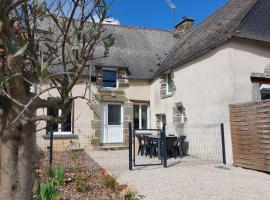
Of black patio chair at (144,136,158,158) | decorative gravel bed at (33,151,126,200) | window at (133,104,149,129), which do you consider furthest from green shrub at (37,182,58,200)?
window at (133,104,149,129)

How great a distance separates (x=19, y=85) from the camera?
2.05m

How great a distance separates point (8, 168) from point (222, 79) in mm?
8633

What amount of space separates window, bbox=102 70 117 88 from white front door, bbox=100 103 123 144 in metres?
1.04

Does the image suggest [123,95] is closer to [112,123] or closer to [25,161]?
[112,123]

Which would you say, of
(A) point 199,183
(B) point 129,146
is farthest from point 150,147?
(A) point 199,183

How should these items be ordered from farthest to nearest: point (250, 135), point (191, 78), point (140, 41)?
point (140, 41), point (191, 78), point (250, 135)

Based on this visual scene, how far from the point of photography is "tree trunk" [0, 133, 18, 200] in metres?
2.03

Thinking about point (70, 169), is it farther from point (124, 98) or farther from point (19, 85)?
point (124, 98)

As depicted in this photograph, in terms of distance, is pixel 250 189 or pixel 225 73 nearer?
pixel 250 189

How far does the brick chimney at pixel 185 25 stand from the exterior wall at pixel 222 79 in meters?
7.05

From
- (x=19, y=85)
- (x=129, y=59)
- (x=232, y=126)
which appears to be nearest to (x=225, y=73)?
(x=232, y=126)

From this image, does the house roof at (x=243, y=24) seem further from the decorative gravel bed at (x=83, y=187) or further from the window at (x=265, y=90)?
the decorative gravel bed at (x=83, y=187)

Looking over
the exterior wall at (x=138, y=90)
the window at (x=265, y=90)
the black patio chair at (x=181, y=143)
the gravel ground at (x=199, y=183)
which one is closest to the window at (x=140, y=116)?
the exterior wall at (x=138, y=90)

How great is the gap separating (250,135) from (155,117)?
7.17m
